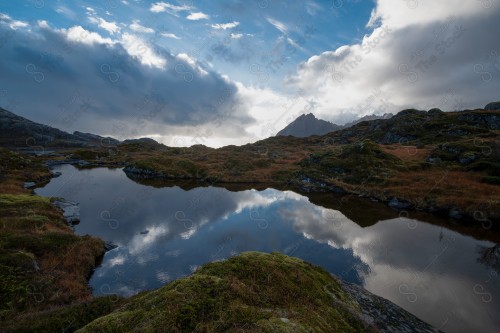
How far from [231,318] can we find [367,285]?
18.8 meters

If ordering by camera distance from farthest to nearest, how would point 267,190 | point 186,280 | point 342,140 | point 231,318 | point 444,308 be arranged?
point 342,140
point 267,190
point 444,308
point 186,280
point 231,318

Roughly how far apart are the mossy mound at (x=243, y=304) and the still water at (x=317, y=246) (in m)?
11.9

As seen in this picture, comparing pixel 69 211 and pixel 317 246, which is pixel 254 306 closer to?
pixel 317 246

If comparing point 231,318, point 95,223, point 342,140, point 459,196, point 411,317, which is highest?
point 342,140

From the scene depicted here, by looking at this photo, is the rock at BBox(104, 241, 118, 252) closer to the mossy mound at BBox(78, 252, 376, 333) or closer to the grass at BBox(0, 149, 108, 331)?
the grass at BBox(0, 149, 108, 331)

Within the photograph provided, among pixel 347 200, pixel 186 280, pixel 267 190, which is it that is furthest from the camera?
pixel 267 190

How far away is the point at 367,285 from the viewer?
22.1 m

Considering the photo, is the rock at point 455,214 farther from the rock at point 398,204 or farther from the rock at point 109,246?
the rock at point 109,246

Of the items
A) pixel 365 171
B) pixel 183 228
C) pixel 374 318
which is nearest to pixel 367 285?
pixel 374 318

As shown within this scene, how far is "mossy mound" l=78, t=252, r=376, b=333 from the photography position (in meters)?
7.36

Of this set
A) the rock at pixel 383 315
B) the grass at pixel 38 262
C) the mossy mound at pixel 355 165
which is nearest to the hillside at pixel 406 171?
the mossy mound at pixel 355 165

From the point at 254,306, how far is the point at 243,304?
→ 0.43 m

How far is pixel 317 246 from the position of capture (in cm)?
3095

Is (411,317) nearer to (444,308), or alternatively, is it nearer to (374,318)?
(374,318)
